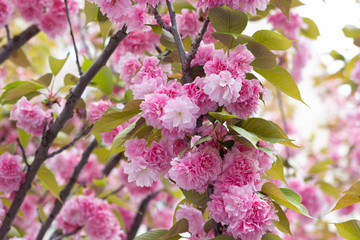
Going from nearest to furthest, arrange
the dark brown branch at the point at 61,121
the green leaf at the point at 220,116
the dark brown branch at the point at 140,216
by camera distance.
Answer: the green leaf at the point at 220,116, the dark brown branch at the point at 61,121, the dark brown branch at the point at 140,216

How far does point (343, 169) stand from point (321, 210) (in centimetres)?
155

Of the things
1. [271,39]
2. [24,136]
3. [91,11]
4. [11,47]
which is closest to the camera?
[271,39]

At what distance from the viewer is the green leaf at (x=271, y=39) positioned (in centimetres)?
79

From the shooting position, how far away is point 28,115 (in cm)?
129

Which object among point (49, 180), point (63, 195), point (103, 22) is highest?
point (103, 22)

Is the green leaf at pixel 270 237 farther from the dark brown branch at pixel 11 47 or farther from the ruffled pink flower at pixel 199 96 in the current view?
the dark brown branch at pixel 11 47

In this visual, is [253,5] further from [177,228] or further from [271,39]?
[177,228]

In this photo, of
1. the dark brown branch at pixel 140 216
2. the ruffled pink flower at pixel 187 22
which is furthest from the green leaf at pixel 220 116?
the dark brown branch at pixel 140 216

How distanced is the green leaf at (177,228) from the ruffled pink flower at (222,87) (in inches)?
10.1

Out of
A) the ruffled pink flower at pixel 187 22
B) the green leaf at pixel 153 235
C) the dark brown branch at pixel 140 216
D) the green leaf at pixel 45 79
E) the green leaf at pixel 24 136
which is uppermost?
the ruffled pink flower at pixel 187 22

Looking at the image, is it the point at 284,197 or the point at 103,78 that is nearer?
the point at 284,197

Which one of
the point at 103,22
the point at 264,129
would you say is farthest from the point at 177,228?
the point at 103,22

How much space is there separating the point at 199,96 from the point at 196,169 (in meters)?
0.14

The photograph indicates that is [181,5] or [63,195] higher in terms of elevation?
[181,5]
